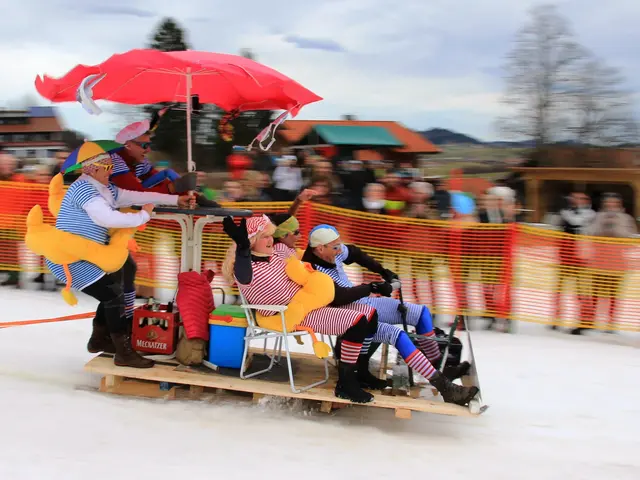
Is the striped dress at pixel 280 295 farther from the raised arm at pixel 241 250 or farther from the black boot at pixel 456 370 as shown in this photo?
the black boot at pixel 456 370

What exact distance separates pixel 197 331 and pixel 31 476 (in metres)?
1.53

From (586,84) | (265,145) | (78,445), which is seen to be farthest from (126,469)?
(586,84)

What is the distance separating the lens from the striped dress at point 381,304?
490cm

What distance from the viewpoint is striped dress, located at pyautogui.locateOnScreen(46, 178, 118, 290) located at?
4633mm

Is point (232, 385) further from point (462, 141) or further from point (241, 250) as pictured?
point (462, 141)

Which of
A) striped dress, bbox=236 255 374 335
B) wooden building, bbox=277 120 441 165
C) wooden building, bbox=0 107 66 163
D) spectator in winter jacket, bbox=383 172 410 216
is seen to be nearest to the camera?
striped dress, bbox=236 255 374 335

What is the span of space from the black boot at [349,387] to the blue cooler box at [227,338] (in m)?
0.79

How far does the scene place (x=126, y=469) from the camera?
371 cm

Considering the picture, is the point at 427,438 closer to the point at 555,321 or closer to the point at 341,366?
the point at 341,366

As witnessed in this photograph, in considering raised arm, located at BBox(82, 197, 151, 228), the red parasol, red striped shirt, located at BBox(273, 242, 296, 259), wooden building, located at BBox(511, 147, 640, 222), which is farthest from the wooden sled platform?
wooden building, located at BBox(511, 147, 640, 222)

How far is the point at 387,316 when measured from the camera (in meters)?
5.16

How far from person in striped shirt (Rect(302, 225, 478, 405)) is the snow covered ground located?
346 millimetres

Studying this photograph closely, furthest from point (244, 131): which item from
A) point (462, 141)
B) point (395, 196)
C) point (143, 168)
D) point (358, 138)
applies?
point (143, 168)

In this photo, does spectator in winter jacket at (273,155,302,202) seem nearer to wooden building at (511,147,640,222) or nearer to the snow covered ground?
the snow covered ground
